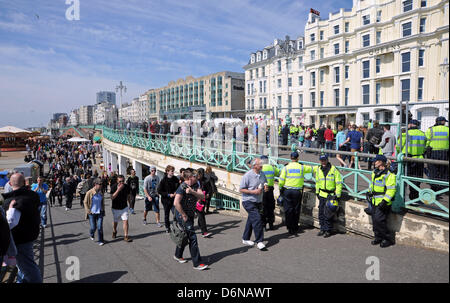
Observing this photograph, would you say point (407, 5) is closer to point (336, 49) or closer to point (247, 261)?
point (336, 49)

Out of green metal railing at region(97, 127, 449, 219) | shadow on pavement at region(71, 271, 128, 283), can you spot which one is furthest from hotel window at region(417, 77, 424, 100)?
shadow on pavement at region(71, 271, 128, 283)

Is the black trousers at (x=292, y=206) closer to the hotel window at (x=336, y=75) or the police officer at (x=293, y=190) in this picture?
the police officer at (x=293, y=190)

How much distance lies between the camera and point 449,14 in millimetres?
3016

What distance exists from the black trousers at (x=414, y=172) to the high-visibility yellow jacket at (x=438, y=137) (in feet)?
1.53

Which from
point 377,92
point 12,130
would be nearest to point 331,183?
point 377,92

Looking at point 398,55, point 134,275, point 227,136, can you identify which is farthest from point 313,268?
point 398,55

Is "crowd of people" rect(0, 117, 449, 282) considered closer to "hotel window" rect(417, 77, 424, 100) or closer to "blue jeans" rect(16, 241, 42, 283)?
"blue jeans" rect(16, 241, 42, 283)

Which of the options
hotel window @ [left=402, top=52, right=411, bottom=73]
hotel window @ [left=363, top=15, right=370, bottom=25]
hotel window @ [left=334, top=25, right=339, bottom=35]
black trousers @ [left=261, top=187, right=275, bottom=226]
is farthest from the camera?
hotel window @ [left=334, top=25, right=339, bottom=35]

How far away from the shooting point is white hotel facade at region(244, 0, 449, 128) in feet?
72.3

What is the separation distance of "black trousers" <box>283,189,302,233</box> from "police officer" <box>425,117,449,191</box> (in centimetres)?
240

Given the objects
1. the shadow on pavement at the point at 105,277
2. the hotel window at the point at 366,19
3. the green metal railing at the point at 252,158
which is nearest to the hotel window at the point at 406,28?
the hotel window at the point at 366,19

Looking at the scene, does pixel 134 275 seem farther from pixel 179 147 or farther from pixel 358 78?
pixel 358 78

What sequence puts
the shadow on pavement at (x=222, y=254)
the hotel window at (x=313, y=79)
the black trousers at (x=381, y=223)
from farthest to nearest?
the hotel window at (x=313, y=79) → the shadow on pavement at (x=222, y=254) → the black trousers at (x=381, y=223)

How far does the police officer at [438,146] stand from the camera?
4870 millimetres
